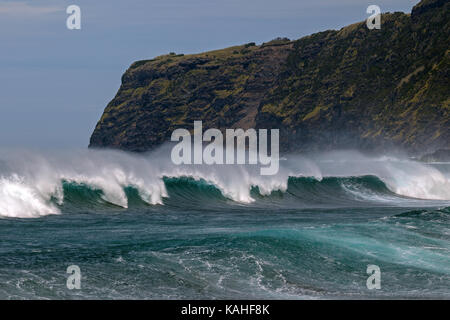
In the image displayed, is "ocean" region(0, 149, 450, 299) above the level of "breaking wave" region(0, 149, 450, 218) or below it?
below

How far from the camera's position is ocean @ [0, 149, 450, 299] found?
15284 millimetres

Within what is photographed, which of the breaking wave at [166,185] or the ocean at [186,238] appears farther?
the breaking wave at [166,185]

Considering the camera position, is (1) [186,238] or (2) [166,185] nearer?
(1) [186,238]

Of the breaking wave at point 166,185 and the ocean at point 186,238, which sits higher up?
the breaking wave at point 166,185

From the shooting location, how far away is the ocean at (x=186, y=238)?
15284 millimetres

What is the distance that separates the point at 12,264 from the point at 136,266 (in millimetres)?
2665

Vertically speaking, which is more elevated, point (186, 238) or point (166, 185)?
point (166, 185)

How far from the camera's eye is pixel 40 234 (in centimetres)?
2069

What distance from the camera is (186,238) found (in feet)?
67.2

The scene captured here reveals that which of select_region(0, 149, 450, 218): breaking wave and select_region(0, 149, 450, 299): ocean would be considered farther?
select_region(0, 149, 450, 218): breaking wave
